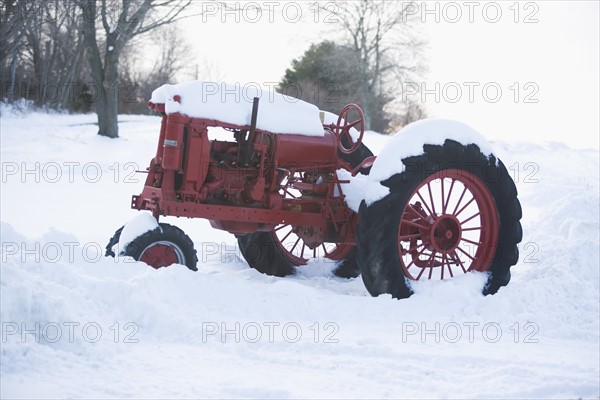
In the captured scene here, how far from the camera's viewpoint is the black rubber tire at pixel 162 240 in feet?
18.1

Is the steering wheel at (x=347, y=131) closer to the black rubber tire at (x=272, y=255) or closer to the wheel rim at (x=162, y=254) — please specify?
the black rubber tire at (x=272, y=255)

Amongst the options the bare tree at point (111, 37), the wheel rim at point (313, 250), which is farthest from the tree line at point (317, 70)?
the wheel rim at point (313, 250)

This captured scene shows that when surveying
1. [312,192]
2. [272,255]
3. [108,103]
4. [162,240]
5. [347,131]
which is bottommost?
[272,255]

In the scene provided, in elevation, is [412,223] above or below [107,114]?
below

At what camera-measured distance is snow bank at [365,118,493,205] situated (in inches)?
207

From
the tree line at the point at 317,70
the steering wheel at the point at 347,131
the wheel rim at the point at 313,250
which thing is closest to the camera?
the steering wheel at the point at 347,131

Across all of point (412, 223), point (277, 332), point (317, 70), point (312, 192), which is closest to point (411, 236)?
point (412, 223)

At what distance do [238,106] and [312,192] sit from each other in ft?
3.59

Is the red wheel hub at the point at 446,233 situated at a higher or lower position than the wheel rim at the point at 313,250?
higher

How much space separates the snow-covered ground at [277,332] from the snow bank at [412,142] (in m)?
0.90

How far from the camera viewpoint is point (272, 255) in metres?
6.85

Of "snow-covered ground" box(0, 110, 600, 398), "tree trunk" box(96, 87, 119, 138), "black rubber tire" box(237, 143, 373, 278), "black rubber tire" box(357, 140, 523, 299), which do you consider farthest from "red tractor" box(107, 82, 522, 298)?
"tree trunk" box(96, 87, 119, 138)

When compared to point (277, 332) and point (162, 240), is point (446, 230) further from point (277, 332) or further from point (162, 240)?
point (162, 240)

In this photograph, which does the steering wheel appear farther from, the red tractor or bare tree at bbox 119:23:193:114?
bare tree at bbox 119:23:193:114
